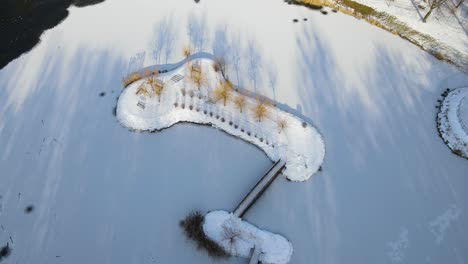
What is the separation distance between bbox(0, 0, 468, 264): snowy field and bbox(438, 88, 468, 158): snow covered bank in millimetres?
364

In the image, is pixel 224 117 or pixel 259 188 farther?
pixel 224 117

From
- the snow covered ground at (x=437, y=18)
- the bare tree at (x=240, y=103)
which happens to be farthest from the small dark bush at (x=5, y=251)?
the snow covered ground at (x=437, y=18)

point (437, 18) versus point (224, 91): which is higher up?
point (437, 18)

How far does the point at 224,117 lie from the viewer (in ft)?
A: 56.7

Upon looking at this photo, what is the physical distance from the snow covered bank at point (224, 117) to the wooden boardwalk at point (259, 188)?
486 mm

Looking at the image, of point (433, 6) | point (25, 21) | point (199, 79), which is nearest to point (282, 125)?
point (199, 79)

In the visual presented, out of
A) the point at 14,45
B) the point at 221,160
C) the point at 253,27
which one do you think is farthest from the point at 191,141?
the point at 14,45

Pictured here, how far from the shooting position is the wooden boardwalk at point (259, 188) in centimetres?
1473

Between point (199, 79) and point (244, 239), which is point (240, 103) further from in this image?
point (244, 239)

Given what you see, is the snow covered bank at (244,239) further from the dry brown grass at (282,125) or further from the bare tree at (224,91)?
the bare tree at (224,91)

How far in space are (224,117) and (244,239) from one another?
548 centimetres

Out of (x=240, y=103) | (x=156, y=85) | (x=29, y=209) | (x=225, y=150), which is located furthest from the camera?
(x=156, y=85)

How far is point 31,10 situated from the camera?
69.4 ft

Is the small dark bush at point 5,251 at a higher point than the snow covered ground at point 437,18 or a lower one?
lower
